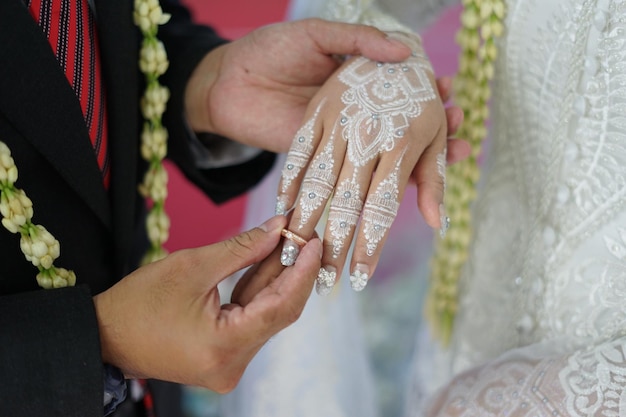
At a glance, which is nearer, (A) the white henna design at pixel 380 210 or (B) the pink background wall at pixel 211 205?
(A) the white henna design at pixel 380 210

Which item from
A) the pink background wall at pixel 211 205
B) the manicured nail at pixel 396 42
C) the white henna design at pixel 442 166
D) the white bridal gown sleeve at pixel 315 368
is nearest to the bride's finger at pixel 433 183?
the white henna design at pixel 442 166

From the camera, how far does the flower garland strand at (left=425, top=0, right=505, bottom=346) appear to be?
2.49ft

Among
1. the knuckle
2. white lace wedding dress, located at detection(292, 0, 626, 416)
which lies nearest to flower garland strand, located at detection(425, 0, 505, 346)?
white lace wedding dress, located at detection(292, 0, 626, 416)

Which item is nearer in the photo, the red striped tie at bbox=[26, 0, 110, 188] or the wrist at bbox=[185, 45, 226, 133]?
the red striped tie at bbox=[26, 0, 110, 188]

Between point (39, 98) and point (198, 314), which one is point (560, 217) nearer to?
point (198, 314)

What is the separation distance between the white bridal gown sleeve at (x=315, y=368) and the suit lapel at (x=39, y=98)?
39 cm

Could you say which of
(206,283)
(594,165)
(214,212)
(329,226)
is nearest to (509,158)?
(594,165)

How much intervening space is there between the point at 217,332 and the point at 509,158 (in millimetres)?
435

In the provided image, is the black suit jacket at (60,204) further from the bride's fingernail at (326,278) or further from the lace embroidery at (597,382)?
the lace embroidery at (597,382)

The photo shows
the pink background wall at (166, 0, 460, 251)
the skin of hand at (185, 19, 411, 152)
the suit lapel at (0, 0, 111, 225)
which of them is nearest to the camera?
the suit lapel at (0, 0, 111, 225)

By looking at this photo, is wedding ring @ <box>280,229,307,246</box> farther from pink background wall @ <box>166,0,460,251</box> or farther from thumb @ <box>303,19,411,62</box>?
pink background wall @ <box>166,0,460,251</box>

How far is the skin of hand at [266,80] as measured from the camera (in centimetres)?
80

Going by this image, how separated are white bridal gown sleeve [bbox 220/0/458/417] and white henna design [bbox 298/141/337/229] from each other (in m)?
0.28

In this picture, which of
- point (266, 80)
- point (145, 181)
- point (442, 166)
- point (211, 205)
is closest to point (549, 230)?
point (442, 166)
